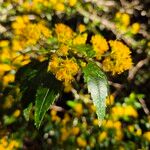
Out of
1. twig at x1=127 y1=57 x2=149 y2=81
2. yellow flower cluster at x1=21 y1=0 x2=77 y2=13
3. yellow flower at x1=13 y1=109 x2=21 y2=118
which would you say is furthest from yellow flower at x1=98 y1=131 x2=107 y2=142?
yellow flower cluster at x1=21 y1=0 x2=77 y2=13

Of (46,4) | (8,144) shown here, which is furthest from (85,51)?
(46,4)

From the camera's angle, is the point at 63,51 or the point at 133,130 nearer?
the point at 63,51

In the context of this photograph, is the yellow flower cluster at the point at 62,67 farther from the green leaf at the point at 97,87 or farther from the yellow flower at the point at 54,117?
the yellow flower at the point at 54,117

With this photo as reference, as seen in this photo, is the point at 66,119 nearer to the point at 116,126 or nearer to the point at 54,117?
the point at 54,117

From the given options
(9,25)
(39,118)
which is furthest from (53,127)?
(39,118)

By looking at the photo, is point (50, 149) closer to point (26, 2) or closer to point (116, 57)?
point (26, 2)

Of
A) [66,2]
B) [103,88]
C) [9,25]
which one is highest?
Result: [103,88]

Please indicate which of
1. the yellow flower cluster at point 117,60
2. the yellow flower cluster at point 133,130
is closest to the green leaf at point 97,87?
the yellow flower cluster at point 117,60
